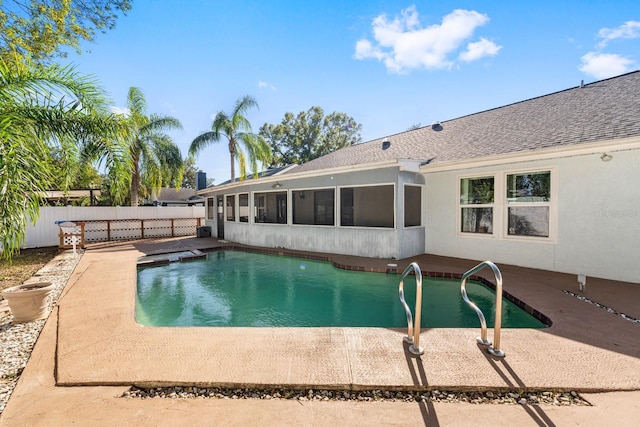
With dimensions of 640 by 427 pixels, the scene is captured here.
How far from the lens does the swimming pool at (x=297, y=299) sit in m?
5.40

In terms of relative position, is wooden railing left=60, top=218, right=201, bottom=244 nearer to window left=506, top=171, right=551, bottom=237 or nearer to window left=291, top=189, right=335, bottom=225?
window left=291, top=189, right=335, bottom=225

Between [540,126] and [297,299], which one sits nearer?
[297,299]

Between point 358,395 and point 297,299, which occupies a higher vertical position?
point 358,395

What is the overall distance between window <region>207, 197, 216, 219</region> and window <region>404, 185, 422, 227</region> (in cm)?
1184

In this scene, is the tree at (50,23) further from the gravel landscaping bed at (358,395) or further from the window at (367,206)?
the gravel landscaping bed at (358,395)

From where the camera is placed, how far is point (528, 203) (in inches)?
308

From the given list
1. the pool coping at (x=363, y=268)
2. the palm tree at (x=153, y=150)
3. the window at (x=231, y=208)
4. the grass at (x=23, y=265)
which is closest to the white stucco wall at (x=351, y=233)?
the pool coping at (x=363, y=268)

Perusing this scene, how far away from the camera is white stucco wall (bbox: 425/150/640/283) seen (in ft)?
21.0

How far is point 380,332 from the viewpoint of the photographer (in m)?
4.10

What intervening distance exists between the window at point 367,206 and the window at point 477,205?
2.23m

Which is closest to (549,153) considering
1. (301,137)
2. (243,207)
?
(243,207)

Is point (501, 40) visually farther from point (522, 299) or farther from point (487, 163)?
point (522, 299)

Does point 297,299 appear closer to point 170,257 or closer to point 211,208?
point 170,257

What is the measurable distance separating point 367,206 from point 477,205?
3347 mm
